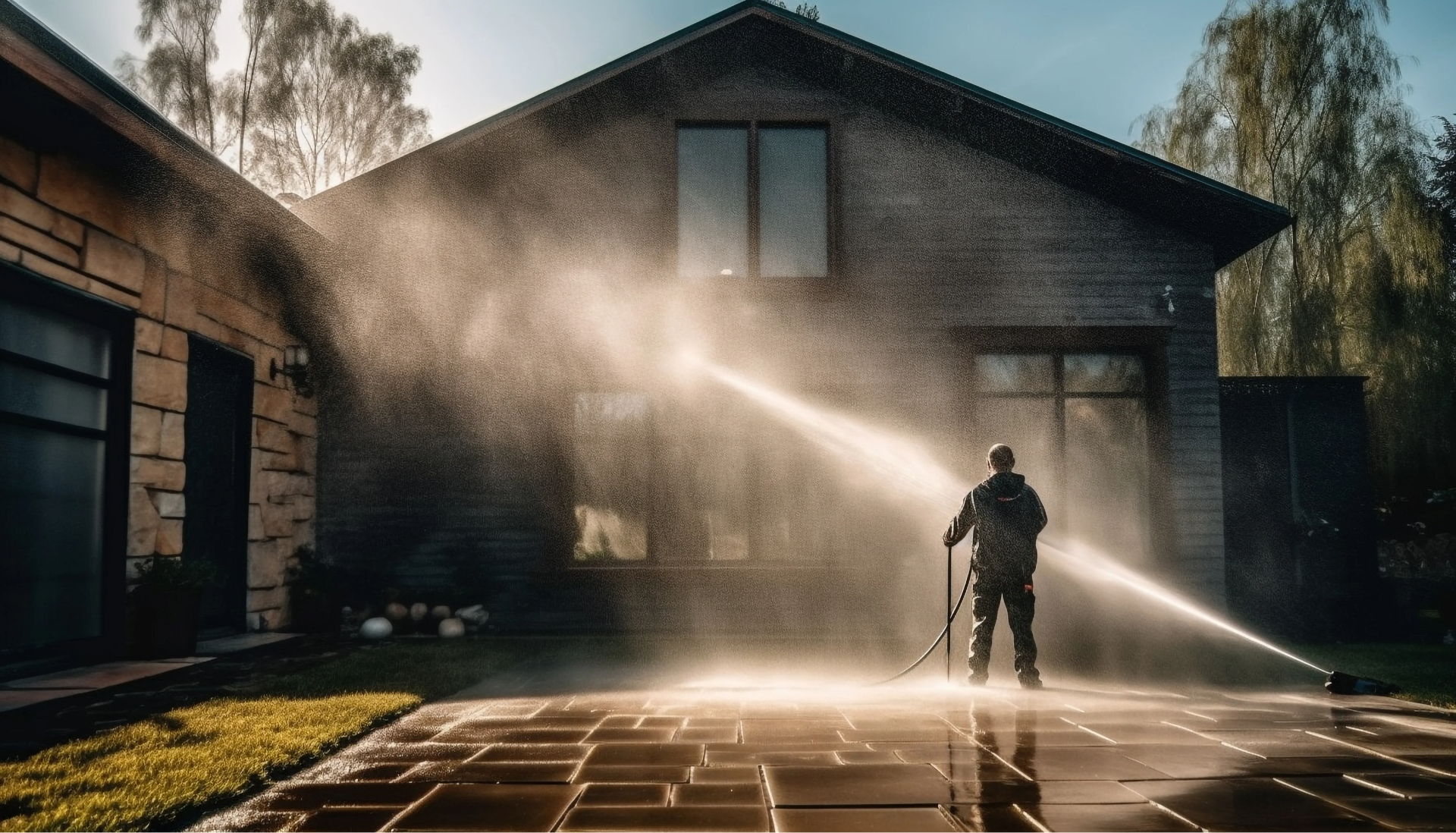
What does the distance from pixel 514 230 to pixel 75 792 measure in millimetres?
6755

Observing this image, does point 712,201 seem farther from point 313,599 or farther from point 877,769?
point 877,769

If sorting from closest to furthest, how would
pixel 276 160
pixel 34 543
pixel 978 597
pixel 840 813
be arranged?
pixel 840 813, pixel 34 543, pixel 978 597, pixel 276 160

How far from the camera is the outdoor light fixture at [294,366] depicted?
27.8 ft

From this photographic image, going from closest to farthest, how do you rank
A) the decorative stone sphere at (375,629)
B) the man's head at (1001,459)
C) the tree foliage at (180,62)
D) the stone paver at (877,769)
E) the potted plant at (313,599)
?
1. the stone paver at (877,769)
2. the man's head at (1001,459)
3. the decorative stone sphere at (375,629)
4. the potted plant at (313,599)
5. the tree foliage at (180,62)

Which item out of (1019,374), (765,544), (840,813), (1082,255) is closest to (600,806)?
(840,813)

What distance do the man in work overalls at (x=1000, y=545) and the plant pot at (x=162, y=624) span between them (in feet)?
18.2

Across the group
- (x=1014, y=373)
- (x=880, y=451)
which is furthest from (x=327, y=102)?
(x=1014, y=373)

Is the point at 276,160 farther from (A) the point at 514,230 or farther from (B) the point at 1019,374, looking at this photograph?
(B) the point at 1019,374

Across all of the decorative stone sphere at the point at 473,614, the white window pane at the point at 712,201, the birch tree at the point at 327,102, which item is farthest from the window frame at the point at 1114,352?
the birch tree at the point at 327,102

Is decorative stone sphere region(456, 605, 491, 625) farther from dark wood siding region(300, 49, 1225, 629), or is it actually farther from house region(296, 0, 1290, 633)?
dark wood siding region(300, 49, 1225, 629)

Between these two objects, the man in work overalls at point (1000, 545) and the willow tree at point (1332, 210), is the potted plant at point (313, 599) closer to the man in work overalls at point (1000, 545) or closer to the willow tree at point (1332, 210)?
the man in work overalls at point (1000, 545)

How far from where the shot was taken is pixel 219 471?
7766mm

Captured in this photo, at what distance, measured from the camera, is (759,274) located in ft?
29.6

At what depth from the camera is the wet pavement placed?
2803mm
